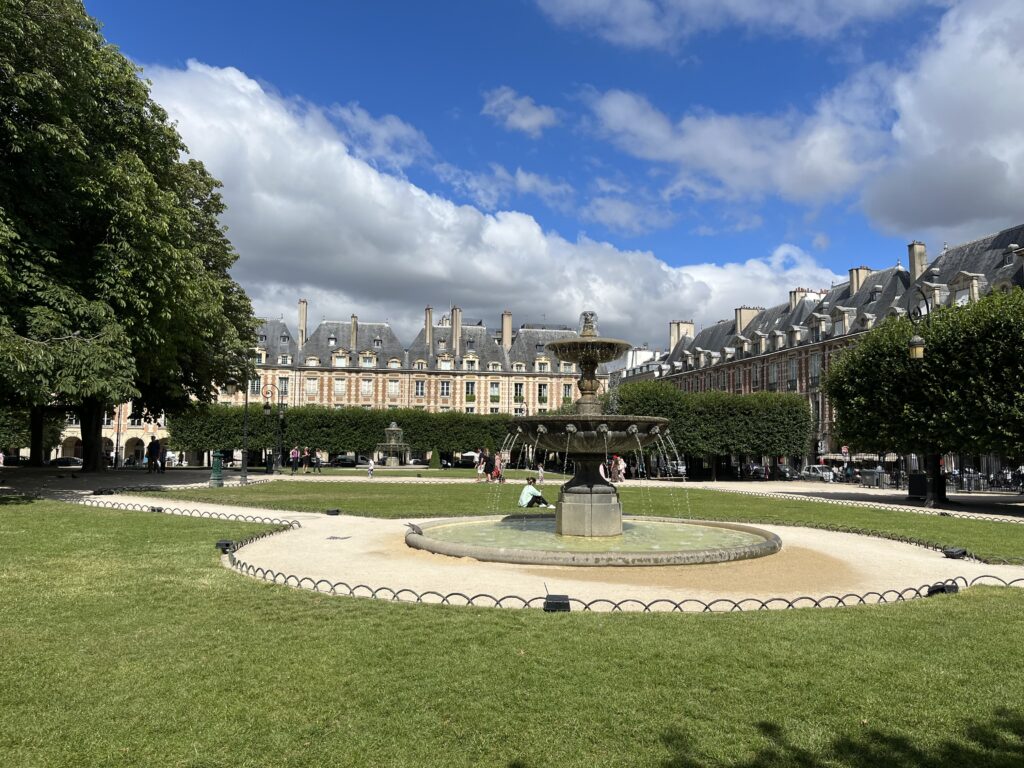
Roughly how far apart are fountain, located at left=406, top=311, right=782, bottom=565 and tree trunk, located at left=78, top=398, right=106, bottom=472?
68.0 ft

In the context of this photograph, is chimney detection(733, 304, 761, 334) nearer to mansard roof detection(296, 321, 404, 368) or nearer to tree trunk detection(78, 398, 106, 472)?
mansard roof detection(296, 321, 404, 368)

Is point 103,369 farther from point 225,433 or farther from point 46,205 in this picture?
point 225,433

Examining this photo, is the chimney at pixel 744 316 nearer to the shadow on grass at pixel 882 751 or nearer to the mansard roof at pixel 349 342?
the mansard roof at pixel 349 342

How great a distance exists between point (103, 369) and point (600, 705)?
16.3m

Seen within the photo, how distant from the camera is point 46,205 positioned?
1836 cm

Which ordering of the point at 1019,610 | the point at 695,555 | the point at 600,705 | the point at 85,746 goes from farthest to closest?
the point at 695,555 → the point at 1019,610 → the point at 600,705 → the point at 85,746

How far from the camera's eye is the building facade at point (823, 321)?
4350 centimetres

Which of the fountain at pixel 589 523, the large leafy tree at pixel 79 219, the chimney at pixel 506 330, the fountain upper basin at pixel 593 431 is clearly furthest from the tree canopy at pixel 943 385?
the chimney at pixel 506 330

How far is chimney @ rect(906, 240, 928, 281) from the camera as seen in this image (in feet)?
162

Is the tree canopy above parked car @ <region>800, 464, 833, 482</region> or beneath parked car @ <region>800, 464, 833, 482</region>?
above

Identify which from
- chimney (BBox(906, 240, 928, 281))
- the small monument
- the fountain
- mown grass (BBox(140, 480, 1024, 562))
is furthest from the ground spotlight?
chimney (BBox(906, 240, 928, 281))

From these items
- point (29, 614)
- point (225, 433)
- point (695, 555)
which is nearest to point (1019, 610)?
point (695, 555)

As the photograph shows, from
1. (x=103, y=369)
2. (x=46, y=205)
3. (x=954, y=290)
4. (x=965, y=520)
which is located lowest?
(x=965, y=520)

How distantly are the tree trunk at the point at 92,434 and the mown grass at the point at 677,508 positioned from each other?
7947mm
